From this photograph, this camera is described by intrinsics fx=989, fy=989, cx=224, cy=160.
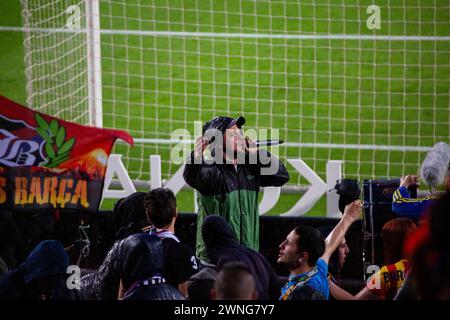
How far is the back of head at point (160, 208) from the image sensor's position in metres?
5.75

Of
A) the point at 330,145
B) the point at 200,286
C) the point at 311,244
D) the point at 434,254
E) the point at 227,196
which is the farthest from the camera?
the point at 330,145

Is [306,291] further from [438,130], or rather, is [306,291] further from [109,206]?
[438,130]

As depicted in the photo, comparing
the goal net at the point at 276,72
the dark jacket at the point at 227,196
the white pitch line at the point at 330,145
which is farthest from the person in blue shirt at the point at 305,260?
the white pitch line at the point at 330,145

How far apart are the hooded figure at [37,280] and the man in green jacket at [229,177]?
1342 mm

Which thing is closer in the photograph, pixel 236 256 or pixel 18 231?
pixel 236 256

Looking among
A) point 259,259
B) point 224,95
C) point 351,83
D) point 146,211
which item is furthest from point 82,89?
point 259,259

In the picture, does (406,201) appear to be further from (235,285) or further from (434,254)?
(434,254)

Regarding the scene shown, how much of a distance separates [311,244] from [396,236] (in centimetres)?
58

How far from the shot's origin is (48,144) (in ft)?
20.3

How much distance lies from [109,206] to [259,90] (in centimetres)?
324

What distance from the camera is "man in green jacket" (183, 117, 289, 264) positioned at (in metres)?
6.63

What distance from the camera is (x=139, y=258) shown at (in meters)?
5.47

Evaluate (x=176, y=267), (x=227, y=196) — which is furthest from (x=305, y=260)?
(x=227, y=196)

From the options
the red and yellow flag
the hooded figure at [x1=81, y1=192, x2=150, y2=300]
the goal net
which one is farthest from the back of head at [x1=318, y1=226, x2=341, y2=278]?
the goal net
